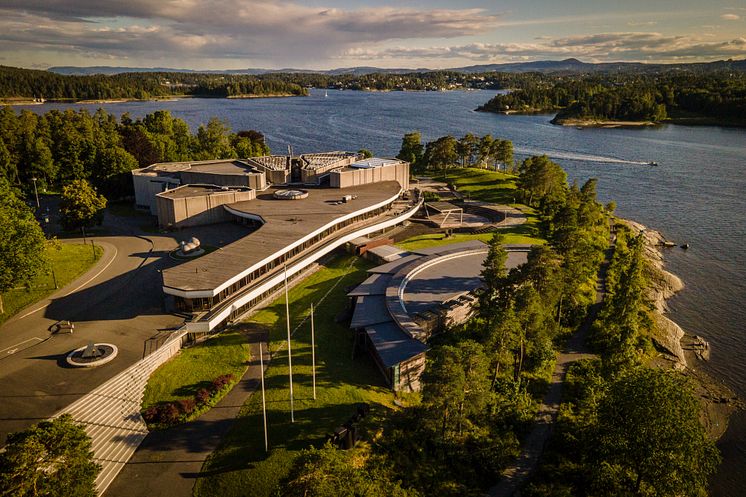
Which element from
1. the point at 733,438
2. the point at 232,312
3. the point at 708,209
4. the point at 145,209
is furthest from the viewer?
the point at 708,209

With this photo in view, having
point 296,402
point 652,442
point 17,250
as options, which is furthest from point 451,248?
point 17,250

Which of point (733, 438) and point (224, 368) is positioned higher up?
point (224, 368)

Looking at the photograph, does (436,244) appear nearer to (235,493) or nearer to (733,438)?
(733,438)

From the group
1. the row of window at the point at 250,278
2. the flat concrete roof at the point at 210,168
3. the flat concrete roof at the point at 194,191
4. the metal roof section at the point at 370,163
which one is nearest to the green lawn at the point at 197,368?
the row of window at the point at 250,278

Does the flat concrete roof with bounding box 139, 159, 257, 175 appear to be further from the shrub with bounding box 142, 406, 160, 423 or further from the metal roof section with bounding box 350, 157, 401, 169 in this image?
the shrub with bounding box 142, 406, 160, 423

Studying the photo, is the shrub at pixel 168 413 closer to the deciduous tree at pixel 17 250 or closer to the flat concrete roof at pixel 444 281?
the flat concrete roof at pixel 444 281

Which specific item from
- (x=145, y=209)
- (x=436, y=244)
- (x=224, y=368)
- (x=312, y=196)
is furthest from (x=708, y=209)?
(x=145, y=209)
